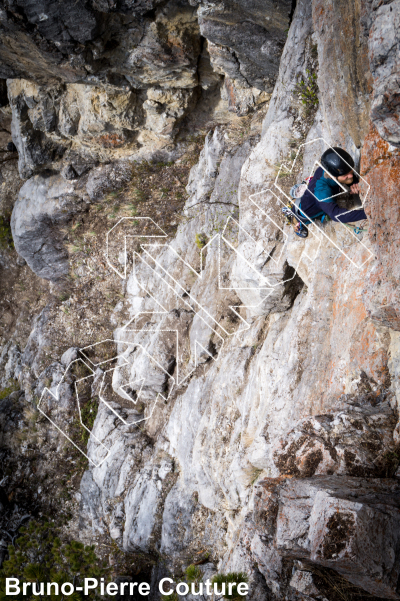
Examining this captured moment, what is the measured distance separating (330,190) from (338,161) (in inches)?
18.1

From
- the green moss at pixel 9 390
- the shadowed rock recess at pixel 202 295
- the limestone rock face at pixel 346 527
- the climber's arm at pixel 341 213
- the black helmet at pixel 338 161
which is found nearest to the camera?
the limestone rock face at pixel 346 527

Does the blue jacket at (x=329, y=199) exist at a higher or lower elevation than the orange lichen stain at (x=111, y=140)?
lower

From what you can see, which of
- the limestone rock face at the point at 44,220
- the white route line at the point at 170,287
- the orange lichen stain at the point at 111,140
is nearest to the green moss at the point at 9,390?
the white route line at the point at 170,287

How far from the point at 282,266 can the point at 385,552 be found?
4.01 meters

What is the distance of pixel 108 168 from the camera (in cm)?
1111

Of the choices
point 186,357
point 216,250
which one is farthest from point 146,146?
point 186,357

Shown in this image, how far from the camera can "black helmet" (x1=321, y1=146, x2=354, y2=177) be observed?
4832 mm

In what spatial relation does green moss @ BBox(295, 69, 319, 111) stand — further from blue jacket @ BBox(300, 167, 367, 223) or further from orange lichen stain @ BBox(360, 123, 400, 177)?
orange lichen stain @ BBox(360, 123, 400, 177)

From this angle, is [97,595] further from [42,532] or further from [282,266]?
[282,266]

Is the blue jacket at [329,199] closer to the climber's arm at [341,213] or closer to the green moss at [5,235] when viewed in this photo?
the climber's arm at [341,213]

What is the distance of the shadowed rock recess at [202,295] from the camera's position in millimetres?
4242

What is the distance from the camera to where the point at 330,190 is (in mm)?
5242

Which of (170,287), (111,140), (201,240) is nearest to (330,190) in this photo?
(201,240)

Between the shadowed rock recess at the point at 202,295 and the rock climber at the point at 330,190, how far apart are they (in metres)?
0.24
